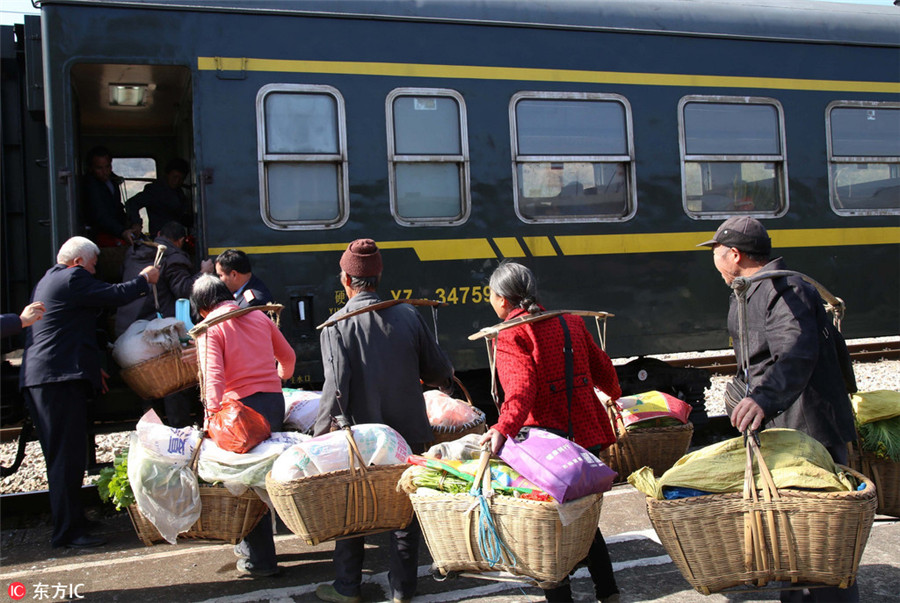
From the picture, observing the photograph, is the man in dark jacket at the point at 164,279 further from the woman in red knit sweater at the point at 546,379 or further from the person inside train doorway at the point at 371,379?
the woman in red knit sweater at the point at 546,379

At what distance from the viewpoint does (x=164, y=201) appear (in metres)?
6.42

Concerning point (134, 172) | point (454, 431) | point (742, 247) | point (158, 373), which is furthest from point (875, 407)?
point (134, 172)

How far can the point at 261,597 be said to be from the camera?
13.8ft

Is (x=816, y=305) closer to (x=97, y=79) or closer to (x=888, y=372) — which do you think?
(x=97, y=79)

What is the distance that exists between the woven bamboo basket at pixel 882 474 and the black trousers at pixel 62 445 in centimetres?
439

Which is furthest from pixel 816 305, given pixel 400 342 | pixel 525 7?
pixel 525 7

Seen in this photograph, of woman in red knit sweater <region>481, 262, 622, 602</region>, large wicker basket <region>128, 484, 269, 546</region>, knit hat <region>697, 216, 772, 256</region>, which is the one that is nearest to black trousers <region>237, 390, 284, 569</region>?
large wicker basket <region>128, 484, 269, 546</region>

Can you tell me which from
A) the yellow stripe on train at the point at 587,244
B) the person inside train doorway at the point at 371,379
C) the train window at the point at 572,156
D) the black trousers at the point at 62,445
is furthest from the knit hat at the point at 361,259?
the train window at the point at 572,156

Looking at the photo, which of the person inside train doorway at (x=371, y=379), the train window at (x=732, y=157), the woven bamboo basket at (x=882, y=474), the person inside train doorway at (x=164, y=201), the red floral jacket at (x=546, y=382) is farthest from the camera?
the train window at (x=732, y=157)

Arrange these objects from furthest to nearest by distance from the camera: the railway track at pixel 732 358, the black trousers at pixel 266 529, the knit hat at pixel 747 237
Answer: the railway track at pixel 732 358 < the black trousers at pixel 266 529 < the knit hat at pixel 747 237

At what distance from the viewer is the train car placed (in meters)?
5.59

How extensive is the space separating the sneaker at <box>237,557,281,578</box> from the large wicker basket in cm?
64

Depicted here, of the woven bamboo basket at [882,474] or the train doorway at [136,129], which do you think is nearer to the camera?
the woven bamboo basket at [882,474]

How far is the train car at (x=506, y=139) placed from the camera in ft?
18.3
